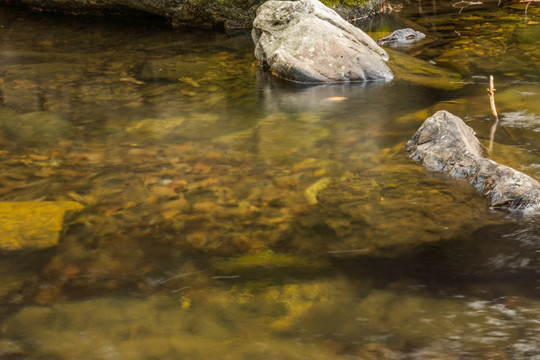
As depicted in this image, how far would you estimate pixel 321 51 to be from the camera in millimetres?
8438

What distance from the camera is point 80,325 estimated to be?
325 cm

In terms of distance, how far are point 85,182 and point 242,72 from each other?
4.46 m

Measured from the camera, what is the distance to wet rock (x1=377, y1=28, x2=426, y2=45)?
416 inches

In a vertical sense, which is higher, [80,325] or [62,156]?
[62,156]

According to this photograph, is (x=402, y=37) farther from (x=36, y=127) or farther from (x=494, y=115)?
(x=36, y=127)

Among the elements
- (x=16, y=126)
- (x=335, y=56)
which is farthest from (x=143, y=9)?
(x=16, y=126)

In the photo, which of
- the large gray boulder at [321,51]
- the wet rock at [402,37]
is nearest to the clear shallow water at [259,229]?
the large gray boulder at [321,51]

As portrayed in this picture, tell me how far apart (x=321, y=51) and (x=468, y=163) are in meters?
4.03

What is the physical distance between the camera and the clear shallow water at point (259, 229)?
3.15 m

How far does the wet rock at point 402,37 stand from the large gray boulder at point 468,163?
5.45 meters

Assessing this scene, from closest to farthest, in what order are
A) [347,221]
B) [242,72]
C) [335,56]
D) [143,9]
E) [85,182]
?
[347,221] → [85,182] → [335,56] → [242,72] → [143,9]

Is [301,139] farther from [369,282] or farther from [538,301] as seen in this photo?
[538,301]

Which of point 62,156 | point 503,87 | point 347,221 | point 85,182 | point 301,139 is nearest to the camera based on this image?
point 347,221

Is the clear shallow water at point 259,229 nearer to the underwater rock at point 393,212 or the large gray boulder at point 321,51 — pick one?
the underwater rock at point 393,212
